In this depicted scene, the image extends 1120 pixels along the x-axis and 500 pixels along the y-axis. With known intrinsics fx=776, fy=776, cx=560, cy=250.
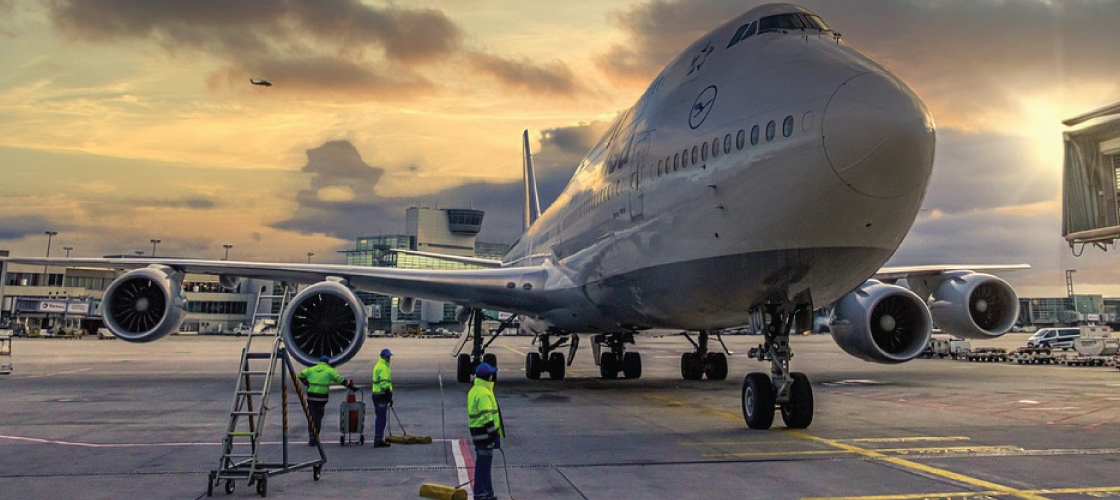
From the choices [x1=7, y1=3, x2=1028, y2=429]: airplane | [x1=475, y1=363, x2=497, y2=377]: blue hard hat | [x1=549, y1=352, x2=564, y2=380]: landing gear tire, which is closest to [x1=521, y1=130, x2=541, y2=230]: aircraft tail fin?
[x1=549, y1=352, x2=564, y2=380]: landing gear tire

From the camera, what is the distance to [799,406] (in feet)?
35.4

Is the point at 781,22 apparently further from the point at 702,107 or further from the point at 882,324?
the point at 882,324

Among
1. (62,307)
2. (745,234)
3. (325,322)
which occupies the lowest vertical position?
(325,322)

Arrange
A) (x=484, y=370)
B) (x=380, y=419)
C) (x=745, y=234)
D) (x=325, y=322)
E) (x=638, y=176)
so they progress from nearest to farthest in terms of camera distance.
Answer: (x=484, y=370) < (x=745, y=234) < (x=380, y=419) < (x=638, y=176) < (x=325, y=322)

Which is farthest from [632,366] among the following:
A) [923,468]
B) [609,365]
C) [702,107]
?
[923,468]

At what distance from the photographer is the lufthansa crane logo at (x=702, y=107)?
1073 cm

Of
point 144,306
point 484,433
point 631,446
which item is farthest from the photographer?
point 144,306

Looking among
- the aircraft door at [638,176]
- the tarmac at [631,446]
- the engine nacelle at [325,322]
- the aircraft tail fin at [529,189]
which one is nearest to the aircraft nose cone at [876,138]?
the tarmac at [631,446]

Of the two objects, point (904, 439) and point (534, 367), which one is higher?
point (534, 367)

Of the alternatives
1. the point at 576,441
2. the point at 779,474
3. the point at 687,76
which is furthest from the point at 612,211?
the point at 779,474

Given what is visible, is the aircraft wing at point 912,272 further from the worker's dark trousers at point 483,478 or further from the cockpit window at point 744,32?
the worker's dark trousers at point 483,478

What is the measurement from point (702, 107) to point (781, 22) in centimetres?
164

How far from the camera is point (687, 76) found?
12000 mm

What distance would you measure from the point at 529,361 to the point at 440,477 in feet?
50.3
